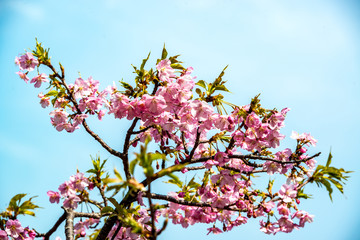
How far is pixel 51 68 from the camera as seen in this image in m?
3.74

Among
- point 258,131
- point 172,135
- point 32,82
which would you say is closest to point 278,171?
point 258,131

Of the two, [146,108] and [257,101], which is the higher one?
[257,101]

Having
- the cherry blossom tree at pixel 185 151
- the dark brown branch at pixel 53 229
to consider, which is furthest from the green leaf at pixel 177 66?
the dark brown branch at pixel 53 229

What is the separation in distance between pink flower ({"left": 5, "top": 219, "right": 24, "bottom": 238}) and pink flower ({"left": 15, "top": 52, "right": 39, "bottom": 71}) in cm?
176

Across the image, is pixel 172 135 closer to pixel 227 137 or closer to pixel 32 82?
pixel 227 137

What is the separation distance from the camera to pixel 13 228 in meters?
3.85

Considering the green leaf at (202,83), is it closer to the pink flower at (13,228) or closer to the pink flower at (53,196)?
the pink flower at (53,196)

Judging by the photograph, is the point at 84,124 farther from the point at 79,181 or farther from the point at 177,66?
the point at 177,66

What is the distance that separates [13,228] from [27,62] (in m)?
Answer: 1.93

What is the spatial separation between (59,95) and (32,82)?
0.43 metres

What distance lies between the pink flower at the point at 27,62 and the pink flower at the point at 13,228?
1764 mm

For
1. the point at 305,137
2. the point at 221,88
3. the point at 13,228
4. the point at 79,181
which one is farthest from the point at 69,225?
the point at 305,137

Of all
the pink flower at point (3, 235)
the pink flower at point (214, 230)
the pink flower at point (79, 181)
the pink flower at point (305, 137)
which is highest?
the pink flower at point (305, 137)

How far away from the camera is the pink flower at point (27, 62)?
3.78 m
